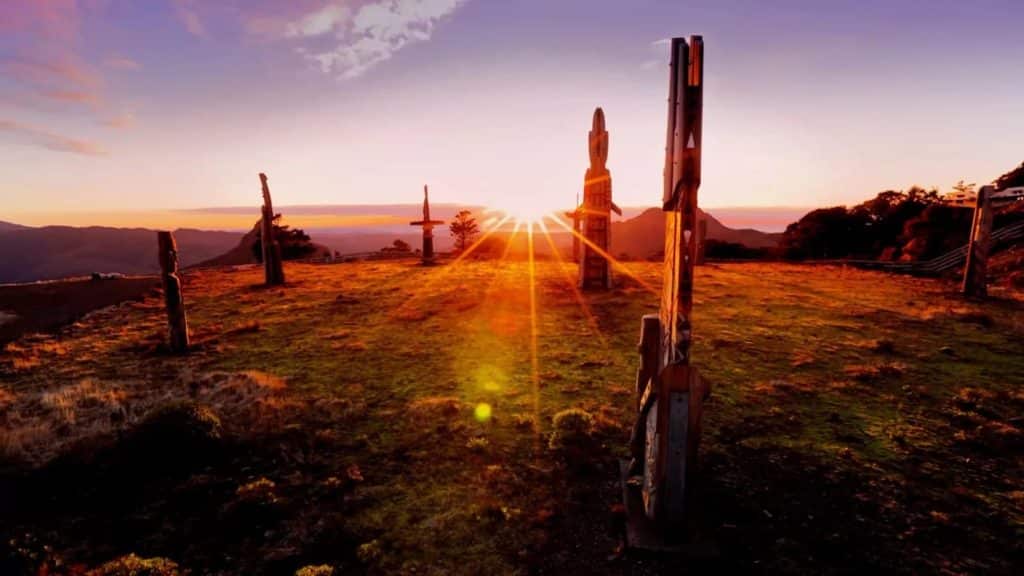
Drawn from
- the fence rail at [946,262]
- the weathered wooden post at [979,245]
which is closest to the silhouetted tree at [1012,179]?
the fence rail at [946,262]

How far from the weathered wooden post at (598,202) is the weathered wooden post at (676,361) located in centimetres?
1280

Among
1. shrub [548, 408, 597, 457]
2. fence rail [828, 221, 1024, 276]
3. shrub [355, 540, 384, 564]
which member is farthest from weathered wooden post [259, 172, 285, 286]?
fence rail [828, 221, 1024, 276]

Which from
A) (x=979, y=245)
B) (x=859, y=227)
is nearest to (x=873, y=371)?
(x=979, y=245)

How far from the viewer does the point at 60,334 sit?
13.8 meters

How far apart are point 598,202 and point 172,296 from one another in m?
13.5

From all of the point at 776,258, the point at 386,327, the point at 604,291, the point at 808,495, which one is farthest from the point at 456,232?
the point at 808,495

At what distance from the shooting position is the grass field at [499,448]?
14.8 feet

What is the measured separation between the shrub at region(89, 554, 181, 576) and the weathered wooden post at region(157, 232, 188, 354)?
878cm

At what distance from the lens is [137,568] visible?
4164 millimetres

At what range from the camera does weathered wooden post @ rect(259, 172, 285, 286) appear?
65.5 feet

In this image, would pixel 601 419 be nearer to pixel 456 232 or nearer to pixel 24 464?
pixel 24 464

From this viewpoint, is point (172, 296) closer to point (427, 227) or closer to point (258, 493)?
point (258, 493)

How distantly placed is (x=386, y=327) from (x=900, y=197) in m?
45.6

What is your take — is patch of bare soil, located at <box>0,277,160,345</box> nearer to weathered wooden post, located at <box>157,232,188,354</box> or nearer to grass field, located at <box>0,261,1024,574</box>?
grass field, located at <box>0,261,1024,574</box>
